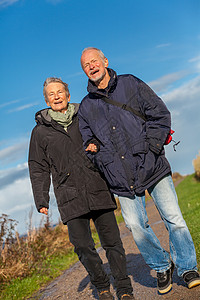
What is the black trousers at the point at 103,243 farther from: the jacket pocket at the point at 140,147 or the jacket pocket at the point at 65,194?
the jacket pocket at the point at 140,147

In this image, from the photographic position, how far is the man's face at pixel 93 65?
4656 mm

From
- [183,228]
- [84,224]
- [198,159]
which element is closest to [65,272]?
[84,224]

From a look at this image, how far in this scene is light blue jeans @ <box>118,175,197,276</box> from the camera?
445cm

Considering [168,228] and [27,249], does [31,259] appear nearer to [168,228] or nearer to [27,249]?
[27,249]

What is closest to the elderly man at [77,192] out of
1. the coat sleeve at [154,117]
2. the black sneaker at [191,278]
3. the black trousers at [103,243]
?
the black trousers at [103,243]

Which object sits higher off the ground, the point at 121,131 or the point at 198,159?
the point at 198,159

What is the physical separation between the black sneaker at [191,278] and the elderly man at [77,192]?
0.65 meters

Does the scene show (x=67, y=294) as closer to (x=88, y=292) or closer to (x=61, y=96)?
(x=88, y=292)

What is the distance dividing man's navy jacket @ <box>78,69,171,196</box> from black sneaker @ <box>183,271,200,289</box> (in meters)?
1.01

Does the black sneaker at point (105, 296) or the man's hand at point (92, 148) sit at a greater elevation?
the man's hand at point (92, 148)

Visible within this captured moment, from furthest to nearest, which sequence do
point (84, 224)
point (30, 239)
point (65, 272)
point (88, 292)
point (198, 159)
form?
point (198, 159), point (30, 239), point (65, 272), point (88, 292), point (84, 224)

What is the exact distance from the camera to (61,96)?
16.8 feet

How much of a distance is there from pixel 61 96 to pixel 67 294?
10.0 ft

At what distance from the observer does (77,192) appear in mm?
4914
